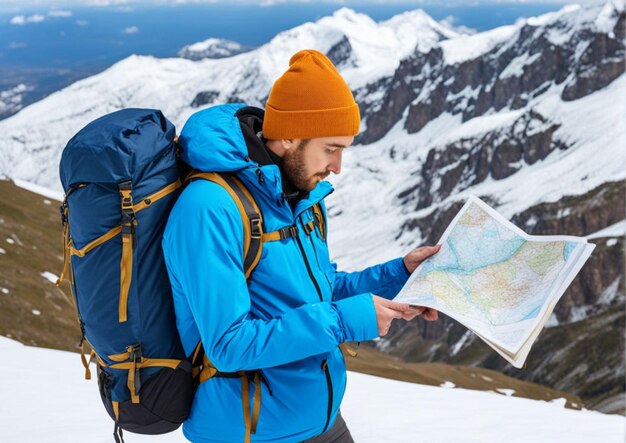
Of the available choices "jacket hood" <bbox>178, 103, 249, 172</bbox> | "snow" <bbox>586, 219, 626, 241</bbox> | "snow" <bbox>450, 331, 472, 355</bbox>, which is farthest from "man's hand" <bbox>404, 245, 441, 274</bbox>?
"snow" <bbox>586, 219, 626, 241</bbox>

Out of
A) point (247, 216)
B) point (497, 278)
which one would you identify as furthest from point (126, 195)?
point (497, 278)

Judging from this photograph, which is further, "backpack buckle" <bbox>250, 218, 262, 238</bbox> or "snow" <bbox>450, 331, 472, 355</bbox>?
"snow" <bbox>450, 331, 472, 355</bbox>

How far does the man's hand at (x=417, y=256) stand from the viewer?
20.7 ft

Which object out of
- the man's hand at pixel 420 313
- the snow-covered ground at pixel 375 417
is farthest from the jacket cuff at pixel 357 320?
the snow-covered ground at pixel 375 417

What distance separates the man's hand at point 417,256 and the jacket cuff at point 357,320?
A: 1548mm

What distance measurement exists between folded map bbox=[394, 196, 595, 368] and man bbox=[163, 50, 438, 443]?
1.14ft

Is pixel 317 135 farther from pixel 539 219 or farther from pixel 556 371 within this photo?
pixel 539 219

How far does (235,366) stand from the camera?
4.78 meters

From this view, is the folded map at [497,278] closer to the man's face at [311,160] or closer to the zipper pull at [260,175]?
the man's face at [311,160]

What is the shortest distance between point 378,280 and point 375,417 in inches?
339

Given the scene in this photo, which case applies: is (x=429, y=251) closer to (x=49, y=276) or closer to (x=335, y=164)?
(x=335, y=164)

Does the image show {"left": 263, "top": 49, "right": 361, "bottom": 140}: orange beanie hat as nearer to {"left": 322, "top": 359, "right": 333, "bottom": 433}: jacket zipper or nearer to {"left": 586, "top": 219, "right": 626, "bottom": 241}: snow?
{"left": 322, "top": 359, "right": 333, "bottom": 433}: jacket zipper

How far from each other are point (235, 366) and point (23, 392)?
38.7 ft

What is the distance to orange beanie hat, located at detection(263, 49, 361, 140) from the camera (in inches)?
210
